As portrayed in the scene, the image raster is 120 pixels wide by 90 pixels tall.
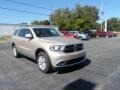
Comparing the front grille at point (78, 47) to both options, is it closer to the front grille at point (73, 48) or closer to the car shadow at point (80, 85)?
the front grille at point (73, 48)

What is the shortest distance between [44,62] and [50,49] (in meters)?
0.68

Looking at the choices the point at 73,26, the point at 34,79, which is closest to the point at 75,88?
the point at 34,79

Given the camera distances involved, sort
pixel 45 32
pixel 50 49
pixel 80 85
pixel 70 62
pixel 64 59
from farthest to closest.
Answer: pixel 45 32 → pixel 70 62 → pixel 50 49 → pixel 64 59 → pixel 80 85

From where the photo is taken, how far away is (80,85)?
5.68m

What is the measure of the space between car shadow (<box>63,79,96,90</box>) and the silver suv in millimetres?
1011

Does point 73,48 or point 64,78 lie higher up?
point 73,48

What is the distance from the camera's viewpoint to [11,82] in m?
6.16

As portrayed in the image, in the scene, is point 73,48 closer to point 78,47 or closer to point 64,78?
point 78,47

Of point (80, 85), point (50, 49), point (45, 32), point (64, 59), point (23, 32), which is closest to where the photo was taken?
point (80, 85)

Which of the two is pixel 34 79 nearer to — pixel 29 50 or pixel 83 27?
pixel 29 50

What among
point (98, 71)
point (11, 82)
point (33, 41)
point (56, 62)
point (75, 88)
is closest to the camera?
point (75, 88)

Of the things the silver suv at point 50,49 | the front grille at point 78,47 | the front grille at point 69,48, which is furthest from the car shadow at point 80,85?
the front grille at point 78,47

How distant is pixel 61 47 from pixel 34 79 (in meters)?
1.46

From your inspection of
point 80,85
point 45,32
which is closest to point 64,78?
point 80,85
